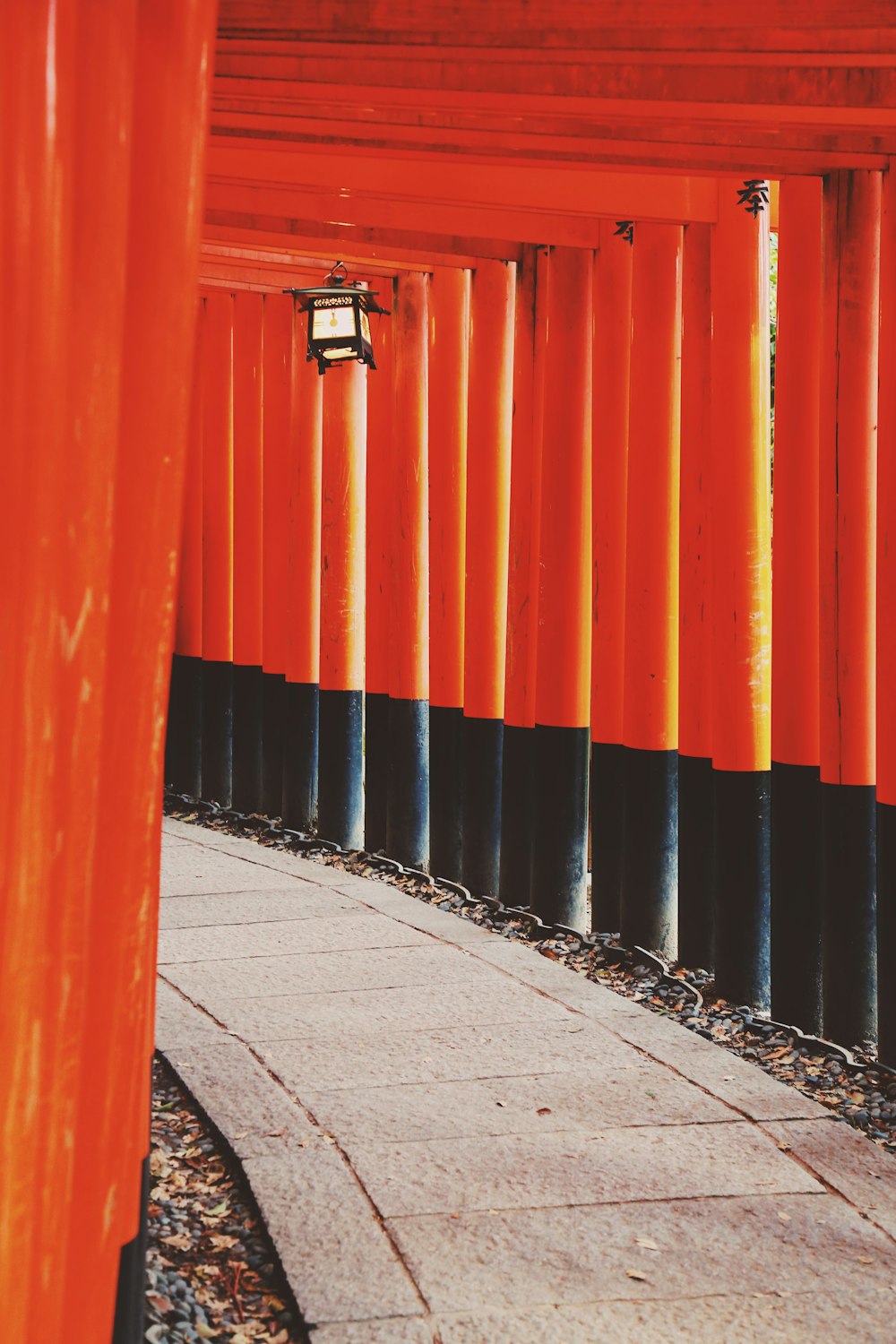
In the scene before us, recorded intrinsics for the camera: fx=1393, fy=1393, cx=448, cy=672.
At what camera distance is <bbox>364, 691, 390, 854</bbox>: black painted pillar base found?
8242 millimetres

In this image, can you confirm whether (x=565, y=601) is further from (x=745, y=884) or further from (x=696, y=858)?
(x=745, y=884)

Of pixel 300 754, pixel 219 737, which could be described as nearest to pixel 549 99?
pixel 300 754

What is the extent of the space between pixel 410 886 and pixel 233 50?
15.5ft

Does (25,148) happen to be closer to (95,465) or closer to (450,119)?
(95,465)

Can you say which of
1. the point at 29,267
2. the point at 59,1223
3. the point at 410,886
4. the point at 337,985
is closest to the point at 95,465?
the point at 29,267

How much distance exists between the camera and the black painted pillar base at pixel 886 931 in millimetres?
4594

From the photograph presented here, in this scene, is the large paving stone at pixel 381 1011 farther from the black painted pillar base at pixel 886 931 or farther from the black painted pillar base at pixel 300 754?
the black painted pillar base at pixel 300 754

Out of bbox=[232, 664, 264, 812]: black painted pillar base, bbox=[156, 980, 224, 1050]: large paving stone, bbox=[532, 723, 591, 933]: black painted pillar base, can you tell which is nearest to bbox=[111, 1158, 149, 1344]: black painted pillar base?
bbox=[156, 980, 224, 1050]: large paving stone

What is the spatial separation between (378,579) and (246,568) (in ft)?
5.47

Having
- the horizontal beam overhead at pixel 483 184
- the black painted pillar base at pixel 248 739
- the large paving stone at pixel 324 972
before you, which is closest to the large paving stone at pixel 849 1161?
the large paving stone at pixel 324 972

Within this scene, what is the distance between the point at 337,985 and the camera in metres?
5.60

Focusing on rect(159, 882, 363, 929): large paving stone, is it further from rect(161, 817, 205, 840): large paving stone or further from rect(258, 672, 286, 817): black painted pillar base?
rect(258, 672, 286, 817): black painted pillar base

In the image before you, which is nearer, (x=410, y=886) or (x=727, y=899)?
(x=727, y=899)

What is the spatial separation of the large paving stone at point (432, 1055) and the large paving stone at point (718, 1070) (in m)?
0.13
